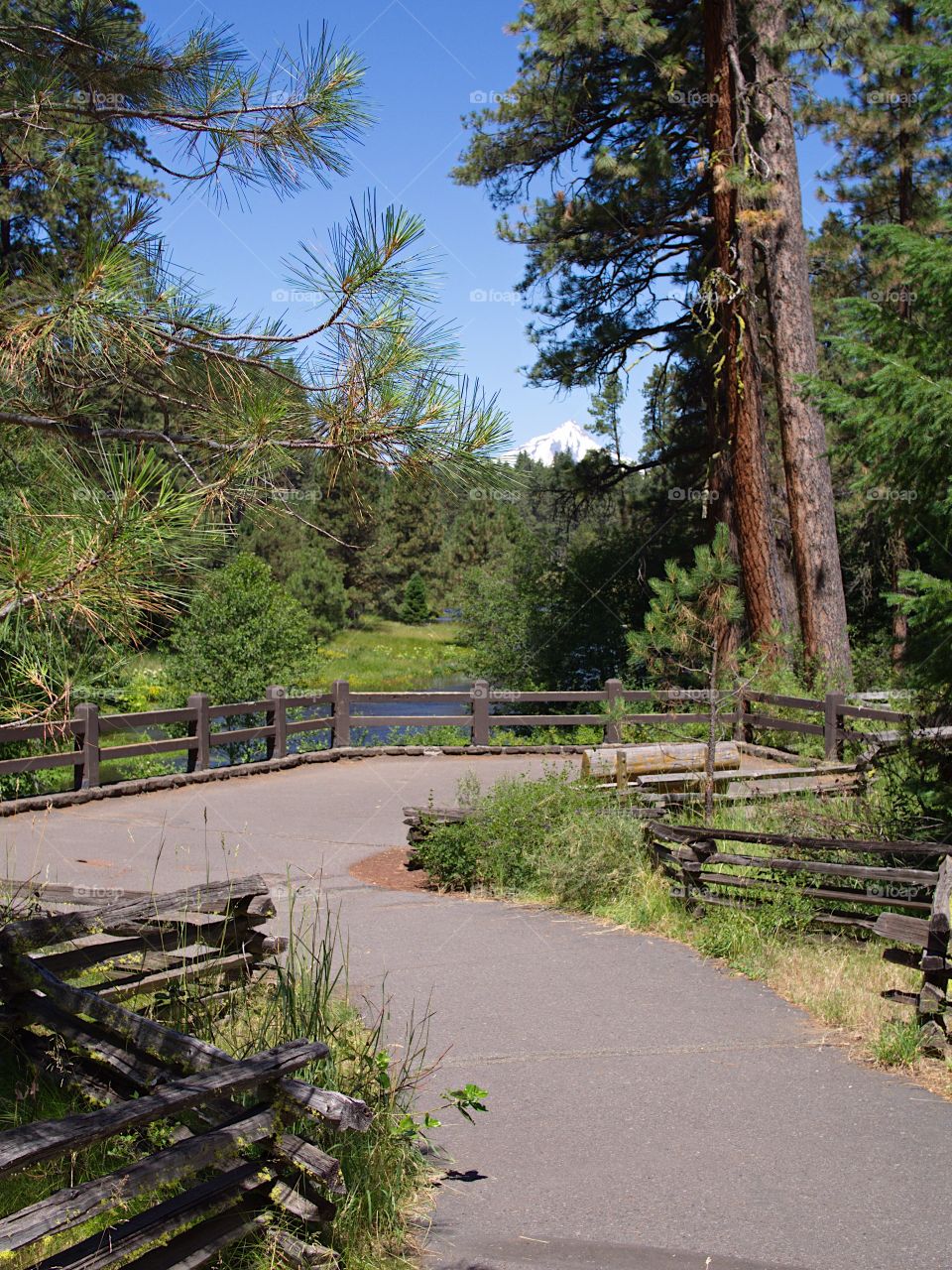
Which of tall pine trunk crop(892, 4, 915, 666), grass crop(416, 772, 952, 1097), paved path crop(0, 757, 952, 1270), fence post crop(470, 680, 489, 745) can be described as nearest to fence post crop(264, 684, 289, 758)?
fence post crop(470, 680, 489, 745)

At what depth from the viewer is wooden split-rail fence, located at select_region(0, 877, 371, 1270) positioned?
363cm

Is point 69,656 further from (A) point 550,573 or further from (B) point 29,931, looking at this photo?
(A) point 550,573

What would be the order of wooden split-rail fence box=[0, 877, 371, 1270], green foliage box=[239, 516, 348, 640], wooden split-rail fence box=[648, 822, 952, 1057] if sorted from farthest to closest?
green foliage box=[239, 516, 348, 640] < wooden split-rail fence box=[648, 822, 952, 1057] < wooden split-rail fence box=[0, 877, 371, 1270]

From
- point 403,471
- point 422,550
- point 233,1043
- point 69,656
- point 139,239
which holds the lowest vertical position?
point 233,1043

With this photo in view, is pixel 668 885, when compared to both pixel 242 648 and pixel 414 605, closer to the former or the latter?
pixel 242 648

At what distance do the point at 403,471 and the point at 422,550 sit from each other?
7147 cm

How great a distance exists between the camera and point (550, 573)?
30.2 metres

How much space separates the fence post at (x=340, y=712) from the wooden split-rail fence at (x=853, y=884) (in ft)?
32.0

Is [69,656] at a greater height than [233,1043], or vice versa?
[69,656]

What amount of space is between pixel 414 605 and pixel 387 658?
591 inches

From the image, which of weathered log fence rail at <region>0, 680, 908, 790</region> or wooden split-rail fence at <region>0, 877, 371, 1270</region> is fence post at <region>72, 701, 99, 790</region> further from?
wooden split-rail fence at <region>0, 877, 371, 1270</region>

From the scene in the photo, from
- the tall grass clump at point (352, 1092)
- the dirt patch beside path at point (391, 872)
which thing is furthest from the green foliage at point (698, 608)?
the tall grass clump at point (352, 1092)

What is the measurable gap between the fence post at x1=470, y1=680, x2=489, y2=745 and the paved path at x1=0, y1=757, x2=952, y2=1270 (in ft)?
30.1

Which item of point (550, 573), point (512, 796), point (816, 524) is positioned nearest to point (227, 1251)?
point (512, 796)
